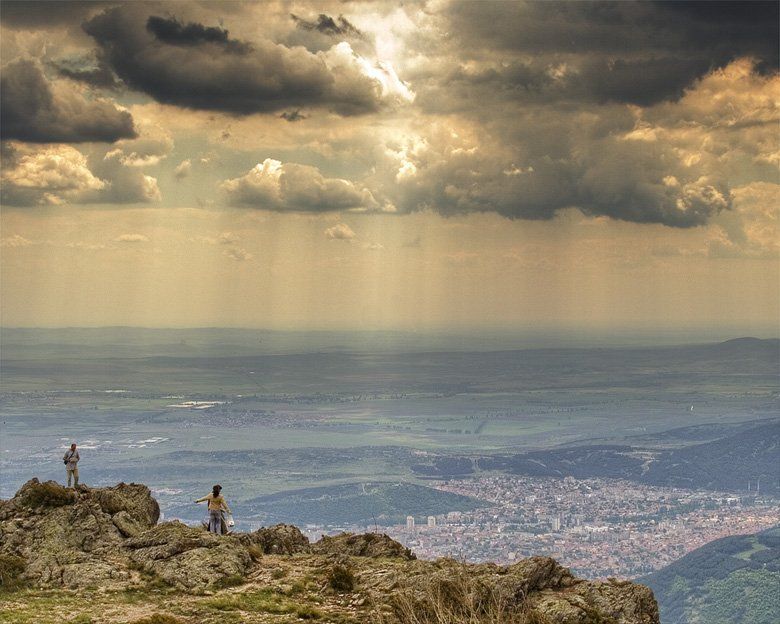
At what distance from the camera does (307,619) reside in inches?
967

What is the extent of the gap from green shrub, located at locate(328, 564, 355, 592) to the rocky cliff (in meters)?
0.04

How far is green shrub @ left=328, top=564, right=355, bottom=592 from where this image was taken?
26.9 metres

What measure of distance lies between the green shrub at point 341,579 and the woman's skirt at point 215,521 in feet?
25.8

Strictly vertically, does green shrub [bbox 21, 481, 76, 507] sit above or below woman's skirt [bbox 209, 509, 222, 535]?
above

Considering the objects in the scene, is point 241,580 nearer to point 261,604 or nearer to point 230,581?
point 230,581

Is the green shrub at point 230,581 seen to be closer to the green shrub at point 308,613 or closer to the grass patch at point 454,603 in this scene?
the green shrub at point 308,613

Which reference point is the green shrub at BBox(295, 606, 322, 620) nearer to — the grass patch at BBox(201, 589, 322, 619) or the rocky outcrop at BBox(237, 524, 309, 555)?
the grass patch at BBox(201, 589, 322, 619)

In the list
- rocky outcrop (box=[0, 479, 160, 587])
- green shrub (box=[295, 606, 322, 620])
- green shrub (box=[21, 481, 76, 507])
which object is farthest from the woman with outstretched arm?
green shrub (box=[295, 606, 322, 620])

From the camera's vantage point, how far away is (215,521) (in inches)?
1336

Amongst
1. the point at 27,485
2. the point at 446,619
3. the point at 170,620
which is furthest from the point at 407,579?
the point at 27,485

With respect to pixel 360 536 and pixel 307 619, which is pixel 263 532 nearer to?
pixel 360 536

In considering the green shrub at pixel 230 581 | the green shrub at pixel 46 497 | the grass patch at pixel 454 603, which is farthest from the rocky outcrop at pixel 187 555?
the grass patch at pixel 454 603

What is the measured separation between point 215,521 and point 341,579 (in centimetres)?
877

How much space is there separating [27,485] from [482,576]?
18.6 meters
